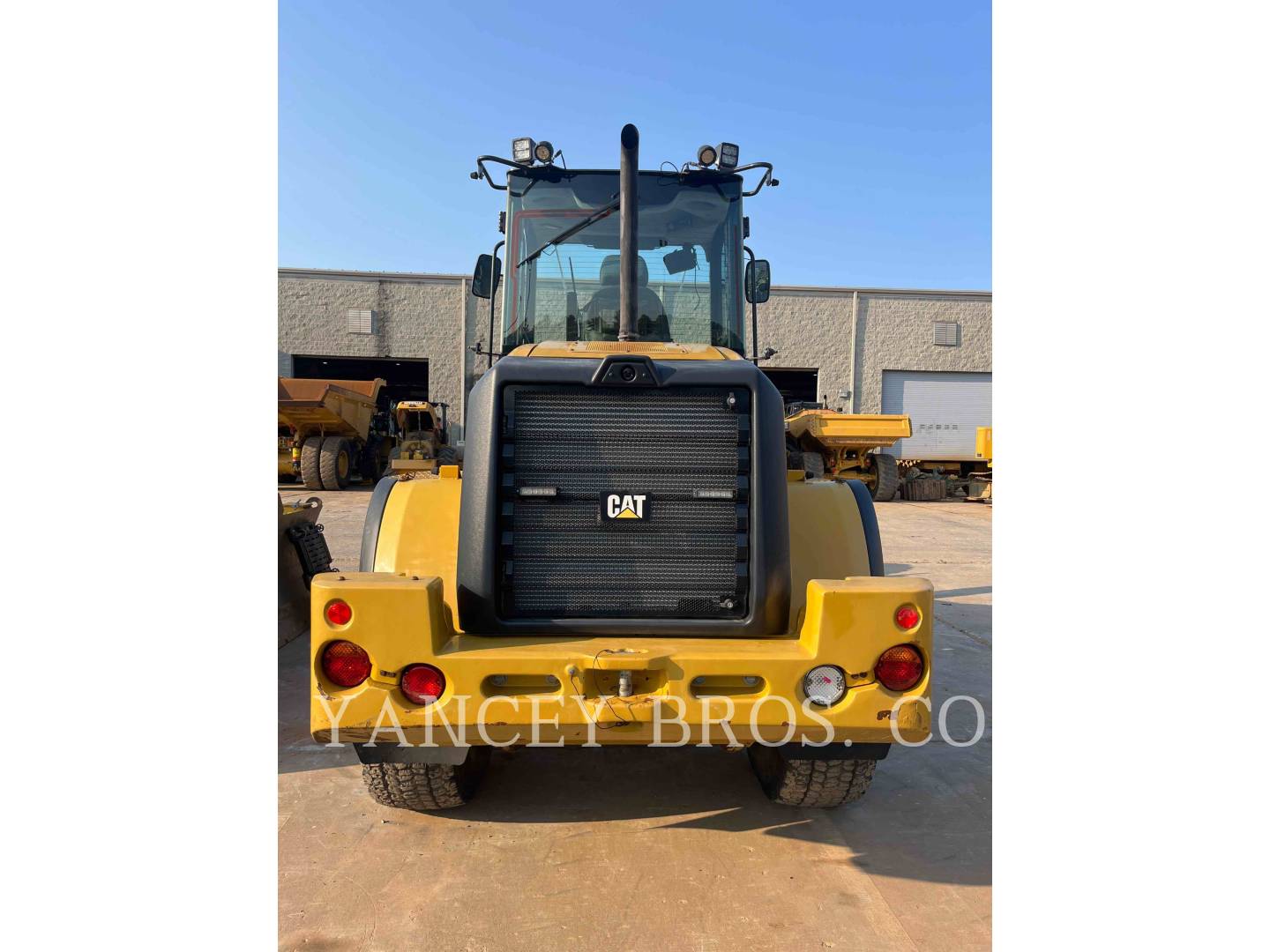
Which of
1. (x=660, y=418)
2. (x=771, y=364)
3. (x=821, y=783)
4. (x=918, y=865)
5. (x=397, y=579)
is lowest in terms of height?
(x=918, y=865)

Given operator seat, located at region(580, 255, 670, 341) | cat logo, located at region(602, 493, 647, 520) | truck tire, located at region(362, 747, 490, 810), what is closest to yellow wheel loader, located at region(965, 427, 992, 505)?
operator seat, located at region(580, 255, 670, 341)

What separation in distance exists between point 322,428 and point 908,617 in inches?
651

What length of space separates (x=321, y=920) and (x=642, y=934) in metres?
0.99

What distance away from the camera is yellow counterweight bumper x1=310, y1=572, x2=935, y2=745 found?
2295 millimetres

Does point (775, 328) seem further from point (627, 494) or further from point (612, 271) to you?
point (627, 494)

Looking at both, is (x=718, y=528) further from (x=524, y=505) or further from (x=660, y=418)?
(x=524, y=505)

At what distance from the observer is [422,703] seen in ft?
7.70

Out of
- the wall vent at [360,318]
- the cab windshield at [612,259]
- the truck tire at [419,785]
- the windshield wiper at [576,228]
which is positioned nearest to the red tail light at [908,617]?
the truck tire at [419,785]

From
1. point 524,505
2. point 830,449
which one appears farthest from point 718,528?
point 830,449

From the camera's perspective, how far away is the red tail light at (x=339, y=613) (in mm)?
2301

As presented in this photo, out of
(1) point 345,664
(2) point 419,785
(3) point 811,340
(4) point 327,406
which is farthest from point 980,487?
(1) point 345,664

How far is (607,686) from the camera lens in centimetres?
234

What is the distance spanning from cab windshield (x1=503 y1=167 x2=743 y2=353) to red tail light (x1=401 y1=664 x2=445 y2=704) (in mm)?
2019

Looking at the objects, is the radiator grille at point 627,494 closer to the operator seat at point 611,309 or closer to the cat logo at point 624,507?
the cat logo at point 624,507
